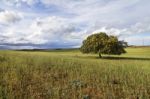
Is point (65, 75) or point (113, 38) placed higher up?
point (113, 38)

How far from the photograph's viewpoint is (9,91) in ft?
27.6

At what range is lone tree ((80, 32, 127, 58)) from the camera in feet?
186

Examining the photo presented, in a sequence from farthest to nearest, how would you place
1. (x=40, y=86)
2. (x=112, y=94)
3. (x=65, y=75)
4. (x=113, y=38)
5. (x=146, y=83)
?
(x=113, y=38) < (x=65, y=75) < (x=146, y=83) < (x=40, y=86) < (x=112, y=94)

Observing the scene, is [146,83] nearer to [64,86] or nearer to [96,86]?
[96,86]

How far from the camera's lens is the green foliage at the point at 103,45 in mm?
56781

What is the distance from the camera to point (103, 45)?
57.6 metres

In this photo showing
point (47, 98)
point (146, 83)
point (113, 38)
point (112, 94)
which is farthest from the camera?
point (113, 38)

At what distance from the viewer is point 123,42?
198 feet

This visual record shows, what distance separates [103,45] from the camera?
57.6 meters

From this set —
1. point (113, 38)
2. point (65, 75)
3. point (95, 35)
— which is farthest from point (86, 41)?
point (65, 75)

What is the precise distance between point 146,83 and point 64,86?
390 cm

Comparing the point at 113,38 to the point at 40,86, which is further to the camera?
the point at 113,38

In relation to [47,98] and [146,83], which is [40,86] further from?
[146,83]

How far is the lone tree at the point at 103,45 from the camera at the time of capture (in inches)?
2235
